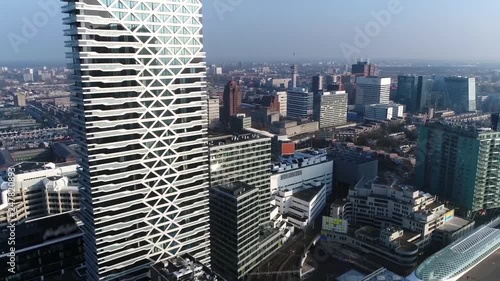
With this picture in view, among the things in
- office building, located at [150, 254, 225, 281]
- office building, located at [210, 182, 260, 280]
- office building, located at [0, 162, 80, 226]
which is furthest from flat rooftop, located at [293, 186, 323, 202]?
office building, located at [0, 162, 80, 226]

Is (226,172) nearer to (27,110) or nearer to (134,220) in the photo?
(134,220)

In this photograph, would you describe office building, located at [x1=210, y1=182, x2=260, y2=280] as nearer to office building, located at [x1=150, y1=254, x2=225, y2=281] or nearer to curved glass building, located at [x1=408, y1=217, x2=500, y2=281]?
office building, located at [x1=150, y1=254, x2=225, y2=281]

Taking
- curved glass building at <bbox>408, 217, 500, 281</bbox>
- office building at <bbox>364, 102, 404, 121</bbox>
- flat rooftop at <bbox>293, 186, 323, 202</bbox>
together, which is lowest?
flat rooftop at <bbox>293, 186, 323, 202</bbox>

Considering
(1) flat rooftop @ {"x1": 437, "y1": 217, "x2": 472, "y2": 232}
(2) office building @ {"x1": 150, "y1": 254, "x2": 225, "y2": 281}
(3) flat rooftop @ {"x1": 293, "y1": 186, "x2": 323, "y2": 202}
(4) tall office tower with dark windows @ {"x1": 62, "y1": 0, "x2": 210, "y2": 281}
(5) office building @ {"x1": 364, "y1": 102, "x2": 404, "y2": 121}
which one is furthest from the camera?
(5) office building @ {"x1": 364, "y1": 102, "x2": 404, "y2": 121}

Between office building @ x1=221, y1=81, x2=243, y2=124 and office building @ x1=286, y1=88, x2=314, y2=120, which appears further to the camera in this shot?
office building @ x1=286, y1=88, x2=314, y2=120

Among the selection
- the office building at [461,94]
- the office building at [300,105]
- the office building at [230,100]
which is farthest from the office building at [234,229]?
the office building at [461,94]

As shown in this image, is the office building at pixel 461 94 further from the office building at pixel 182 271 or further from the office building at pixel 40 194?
the office building at pixel 182 271

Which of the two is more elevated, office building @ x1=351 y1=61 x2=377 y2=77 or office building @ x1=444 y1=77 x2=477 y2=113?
office building @ x1=351 y1=61 x2=377 y2=77
